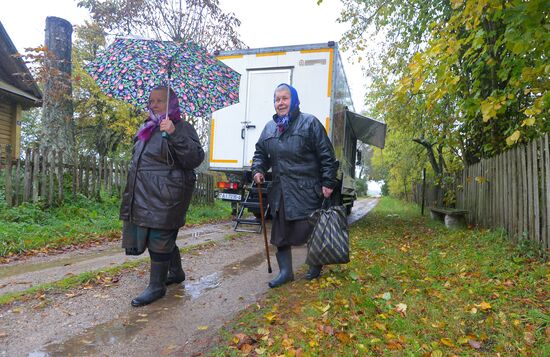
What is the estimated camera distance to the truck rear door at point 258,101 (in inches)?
307

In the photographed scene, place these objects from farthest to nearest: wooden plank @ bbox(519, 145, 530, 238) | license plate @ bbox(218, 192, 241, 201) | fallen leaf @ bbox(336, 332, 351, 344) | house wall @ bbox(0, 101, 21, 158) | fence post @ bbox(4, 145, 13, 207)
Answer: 1. house wall @ bbox(0, 101, 21, 158)
2. license plate @ bbox(218, 192, 241, 201)
3. fence post @ bbox(4, 145, 13, 207)
4. wooden plank @ bbox(519, 145, 530, 238)
5. fallen leaf @ bbox(336, 332, 351, 344)

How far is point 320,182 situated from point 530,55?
365cm

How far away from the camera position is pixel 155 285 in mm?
3271

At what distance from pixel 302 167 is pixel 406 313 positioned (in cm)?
151

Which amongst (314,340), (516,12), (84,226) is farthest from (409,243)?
(84,226)

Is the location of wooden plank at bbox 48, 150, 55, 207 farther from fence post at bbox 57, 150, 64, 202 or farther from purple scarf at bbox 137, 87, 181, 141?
purple scarf at bbox 137, 87, 181, 141

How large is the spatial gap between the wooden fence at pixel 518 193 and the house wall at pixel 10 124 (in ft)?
46.9

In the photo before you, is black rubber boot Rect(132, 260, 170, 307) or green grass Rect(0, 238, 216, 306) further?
green grass Rect(0, 238, 216, 306)

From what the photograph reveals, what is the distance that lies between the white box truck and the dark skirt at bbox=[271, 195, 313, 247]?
3960 mm

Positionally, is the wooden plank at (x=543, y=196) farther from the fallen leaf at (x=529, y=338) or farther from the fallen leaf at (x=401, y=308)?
the fallen leaf at (x=401, y=308)

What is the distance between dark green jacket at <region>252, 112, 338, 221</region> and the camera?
3555 millimetres

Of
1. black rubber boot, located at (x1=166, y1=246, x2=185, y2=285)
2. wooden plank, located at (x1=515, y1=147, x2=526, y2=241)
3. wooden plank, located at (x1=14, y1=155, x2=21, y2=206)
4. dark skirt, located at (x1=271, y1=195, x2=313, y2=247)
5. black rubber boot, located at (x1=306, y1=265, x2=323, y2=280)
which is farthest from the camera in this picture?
wooden plank, located at (x1=14, y1=155, x2=21, y2=206)

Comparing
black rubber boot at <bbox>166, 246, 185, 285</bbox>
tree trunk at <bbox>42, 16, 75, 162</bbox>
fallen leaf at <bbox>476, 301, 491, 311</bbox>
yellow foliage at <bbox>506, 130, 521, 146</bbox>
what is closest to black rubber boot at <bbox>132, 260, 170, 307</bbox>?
black rubber boot at <bbox>166, 246, 185, 285</bbox>

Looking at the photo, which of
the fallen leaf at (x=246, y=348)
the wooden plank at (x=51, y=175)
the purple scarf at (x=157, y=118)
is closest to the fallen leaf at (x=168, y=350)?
the fallen leaf at (x=246, y=348)
